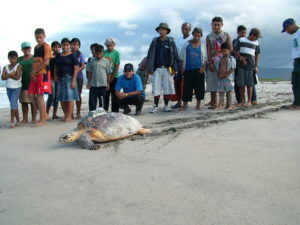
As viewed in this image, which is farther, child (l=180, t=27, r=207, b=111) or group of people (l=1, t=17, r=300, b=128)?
child (l=180, t=27, r=207, b=111)

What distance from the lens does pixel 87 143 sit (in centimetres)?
339

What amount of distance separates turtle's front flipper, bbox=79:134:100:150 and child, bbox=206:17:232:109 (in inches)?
125

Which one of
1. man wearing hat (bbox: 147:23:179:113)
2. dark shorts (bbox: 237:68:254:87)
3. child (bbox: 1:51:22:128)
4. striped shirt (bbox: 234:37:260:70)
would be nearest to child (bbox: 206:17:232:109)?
striped shirt (bbox: 234:37:260:70)

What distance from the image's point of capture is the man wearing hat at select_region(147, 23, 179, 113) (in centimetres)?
578

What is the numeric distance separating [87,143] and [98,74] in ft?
8.10

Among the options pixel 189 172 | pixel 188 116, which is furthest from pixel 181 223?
pixel 188 116

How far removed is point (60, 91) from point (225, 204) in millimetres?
4282

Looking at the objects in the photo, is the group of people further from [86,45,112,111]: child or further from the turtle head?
the turtle head

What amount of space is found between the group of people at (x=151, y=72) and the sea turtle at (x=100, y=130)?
1.73 m

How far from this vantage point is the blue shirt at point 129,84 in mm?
5650

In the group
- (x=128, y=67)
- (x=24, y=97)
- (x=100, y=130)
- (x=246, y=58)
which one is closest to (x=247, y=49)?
(x=246, y=58)

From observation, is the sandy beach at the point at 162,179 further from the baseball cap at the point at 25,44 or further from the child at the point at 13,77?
the baseball cap at the point at 25,44

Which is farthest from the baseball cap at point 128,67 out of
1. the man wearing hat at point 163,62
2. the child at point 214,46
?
the child at point 214,46

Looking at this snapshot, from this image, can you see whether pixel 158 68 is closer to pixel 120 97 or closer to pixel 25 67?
pixel 120 97
